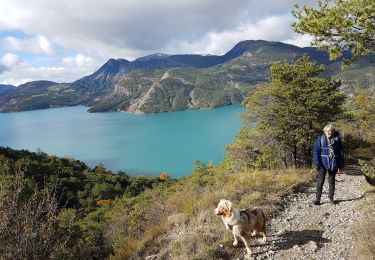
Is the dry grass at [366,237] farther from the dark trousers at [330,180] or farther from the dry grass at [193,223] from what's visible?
the dry grass at [193,223]

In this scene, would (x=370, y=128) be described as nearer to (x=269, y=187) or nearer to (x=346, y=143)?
(x=346, y=143)

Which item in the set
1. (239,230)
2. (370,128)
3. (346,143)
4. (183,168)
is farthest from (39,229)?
(183,168)

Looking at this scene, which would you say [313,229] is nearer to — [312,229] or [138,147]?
[312,229]

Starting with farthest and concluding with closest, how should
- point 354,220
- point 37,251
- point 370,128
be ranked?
1. point 370,128
2. point 354,220
3. point 37,251

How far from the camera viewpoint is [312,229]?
22.8 feet

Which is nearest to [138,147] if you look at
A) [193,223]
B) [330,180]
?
[330,180]

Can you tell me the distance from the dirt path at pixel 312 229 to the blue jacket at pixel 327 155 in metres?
1.03

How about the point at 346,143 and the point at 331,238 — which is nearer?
the point at 331,238

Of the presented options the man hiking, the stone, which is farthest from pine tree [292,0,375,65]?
the stone

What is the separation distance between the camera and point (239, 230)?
5.98 m

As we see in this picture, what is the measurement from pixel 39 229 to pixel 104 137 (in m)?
133

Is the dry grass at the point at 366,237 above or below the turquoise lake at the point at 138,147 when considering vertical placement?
above

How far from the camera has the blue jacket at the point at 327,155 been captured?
7980 millimetres

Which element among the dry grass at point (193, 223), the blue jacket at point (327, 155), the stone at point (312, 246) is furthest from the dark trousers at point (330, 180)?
the stone at point (312, 246)
